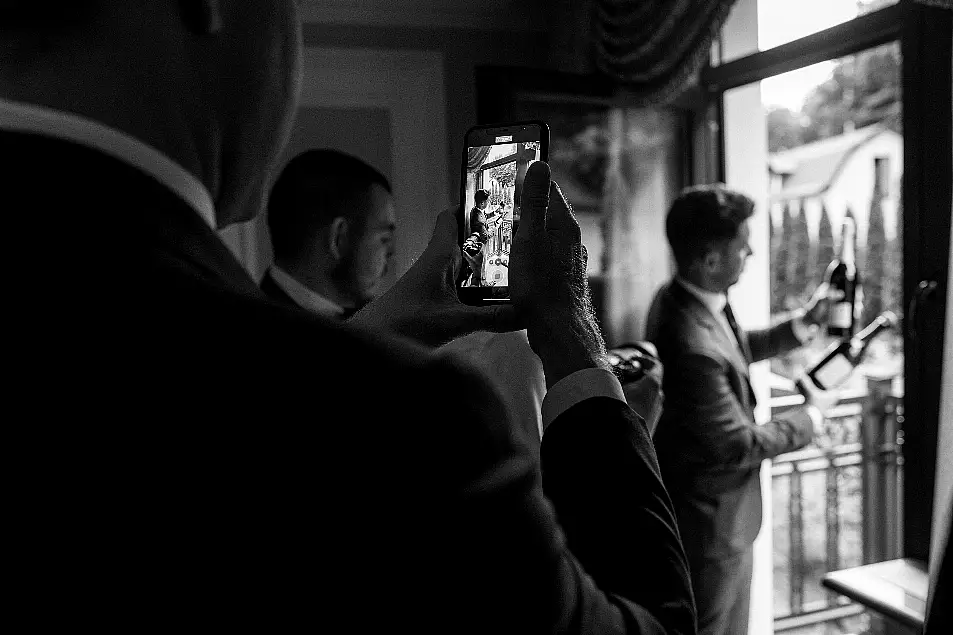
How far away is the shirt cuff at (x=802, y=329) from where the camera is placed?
2.44m

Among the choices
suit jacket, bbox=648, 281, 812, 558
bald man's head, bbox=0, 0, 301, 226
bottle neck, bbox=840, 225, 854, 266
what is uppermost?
bald man's head, bbox=0, 0, 301, 226

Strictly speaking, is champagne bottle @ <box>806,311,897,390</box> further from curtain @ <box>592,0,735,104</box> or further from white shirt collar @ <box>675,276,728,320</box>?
curtain @ <box>592,0,735,104</box>

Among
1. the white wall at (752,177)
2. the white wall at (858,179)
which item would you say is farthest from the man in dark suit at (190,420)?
the white wall at (858,179)

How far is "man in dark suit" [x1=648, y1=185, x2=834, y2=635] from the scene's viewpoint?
1.95 meters

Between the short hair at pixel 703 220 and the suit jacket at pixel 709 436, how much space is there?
0.14 metres

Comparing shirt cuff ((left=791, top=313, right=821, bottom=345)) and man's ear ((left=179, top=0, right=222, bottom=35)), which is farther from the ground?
man's ear ((left=179, top=0, right=222, bottom=35))

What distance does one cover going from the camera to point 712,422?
1.93 metres

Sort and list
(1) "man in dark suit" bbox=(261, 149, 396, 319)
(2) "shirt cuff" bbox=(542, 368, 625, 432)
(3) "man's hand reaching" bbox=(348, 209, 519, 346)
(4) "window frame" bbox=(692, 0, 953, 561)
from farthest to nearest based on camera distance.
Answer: (1) "man in dark suit" bbox=(261, 149, 396, 319), (4) "window frame" bbox=(692, 0, 953, 561), (3) "man's hand reaching" bbox=(348, 209, 519, 346), (2) "shirt cuff" bbox=(542, 368, 625, 432)

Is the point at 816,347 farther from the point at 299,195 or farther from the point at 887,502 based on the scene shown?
the point at 299,195

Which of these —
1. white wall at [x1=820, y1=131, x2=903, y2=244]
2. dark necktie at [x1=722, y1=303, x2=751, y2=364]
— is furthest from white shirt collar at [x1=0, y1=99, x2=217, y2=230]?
white wall at [x1=820, y1=131, x2=903, y2=244]

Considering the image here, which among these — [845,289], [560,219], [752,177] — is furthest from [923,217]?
[560,219]

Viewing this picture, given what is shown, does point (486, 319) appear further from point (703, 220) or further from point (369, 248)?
point (703, 220)

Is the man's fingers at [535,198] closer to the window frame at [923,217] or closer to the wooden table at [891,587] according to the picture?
the wooden table at [891,587]

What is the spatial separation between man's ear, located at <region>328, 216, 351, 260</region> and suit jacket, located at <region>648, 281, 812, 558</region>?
858 mm
